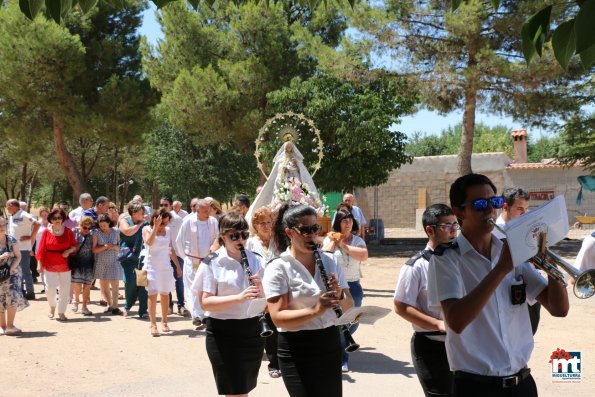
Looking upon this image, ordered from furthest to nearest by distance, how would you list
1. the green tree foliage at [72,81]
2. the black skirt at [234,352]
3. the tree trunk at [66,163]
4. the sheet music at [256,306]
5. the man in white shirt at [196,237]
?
the tree trunk at [66,163] < the green tree foliage at [72,81] < the man in white shirt at [196,237] < the black skirt at [234,352] < the sheet music at [256,306]

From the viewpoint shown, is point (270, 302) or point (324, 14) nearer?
point (270, 302)

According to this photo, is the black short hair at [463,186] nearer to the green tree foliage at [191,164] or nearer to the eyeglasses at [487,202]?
the eyeglasses at [487,202]

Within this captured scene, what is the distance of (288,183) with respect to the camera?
1209 centimetres

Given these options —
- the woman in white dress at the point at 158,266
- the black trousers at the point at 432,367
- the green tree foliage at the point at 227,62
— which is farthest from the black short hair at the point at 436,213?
the green tree foliage at the point at 227,62

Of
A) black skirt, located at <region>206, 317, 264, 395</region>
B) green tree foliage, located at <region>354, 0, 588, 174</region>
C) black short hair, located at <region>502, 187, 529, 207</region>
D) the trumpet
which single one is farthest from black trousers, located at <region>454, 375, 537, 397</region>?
green tree foliage, located at <region>354, 0, 588, 174</region>

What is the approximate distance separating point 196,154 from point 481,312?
41556 millimetres

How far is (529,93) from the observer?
22.6 metres

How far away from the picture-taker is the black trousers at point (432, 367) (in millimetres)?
4340

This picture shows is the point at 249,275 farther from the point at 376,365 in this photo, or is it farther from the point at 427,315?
the point at 376,365

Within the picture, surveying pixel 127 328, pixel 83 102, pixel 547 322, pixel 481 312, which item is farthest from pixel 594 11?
pixel 83 102

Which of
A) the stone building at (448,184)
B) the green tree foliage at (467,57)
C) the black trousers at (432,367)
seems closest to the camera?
the black trousers at (432,367)

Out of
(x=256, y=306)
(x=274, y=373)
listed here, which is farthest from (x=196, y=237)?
(x=256, y=306)

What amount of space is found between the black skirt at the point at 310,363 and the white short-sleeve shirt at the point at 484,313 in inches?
49.7

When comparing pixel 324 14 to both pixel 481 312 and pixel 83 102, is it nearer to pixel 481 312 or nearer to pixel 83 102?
pixel 83 102
